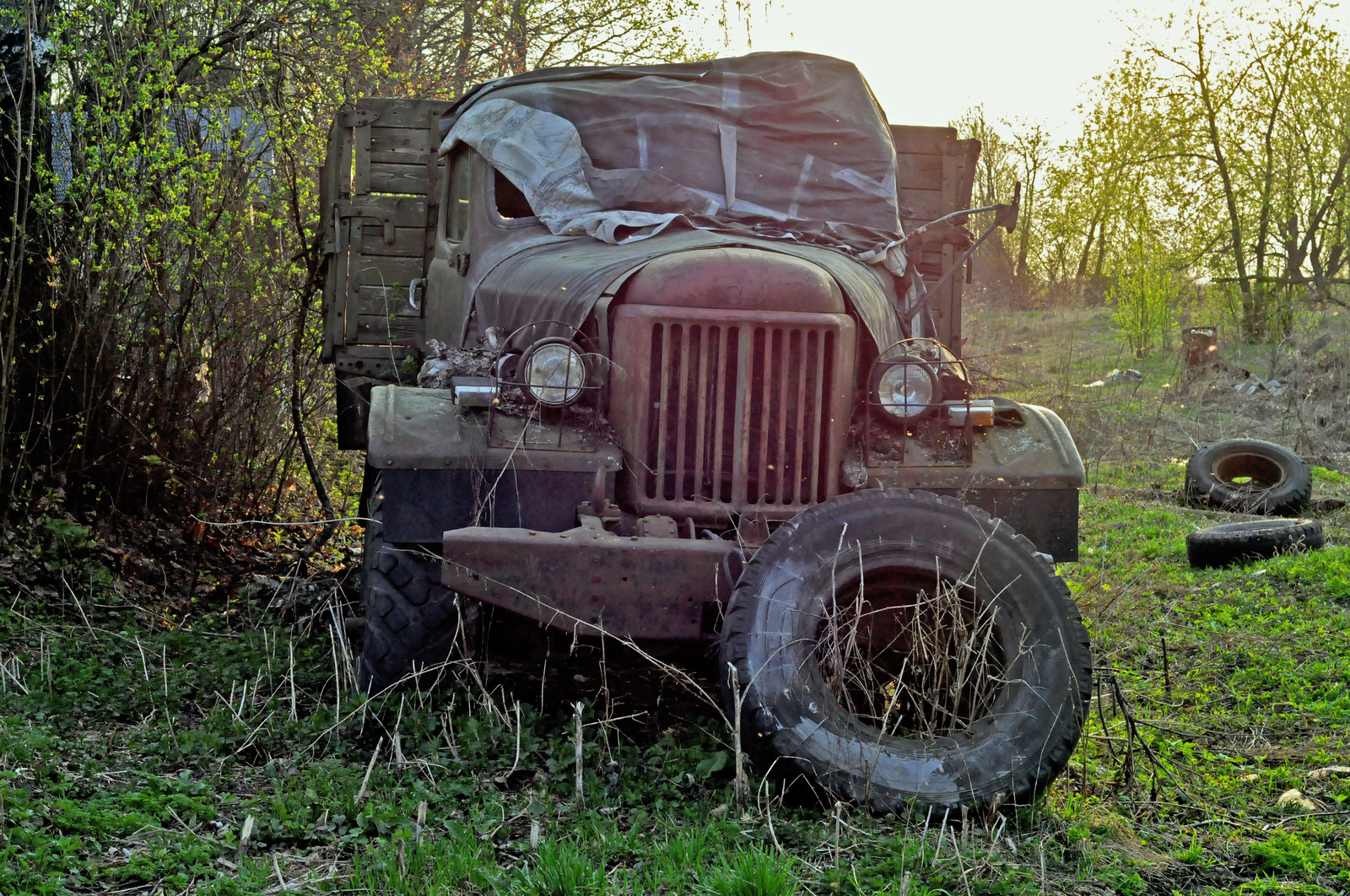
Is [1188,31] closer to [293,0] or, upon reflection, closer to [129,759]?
[293,0]

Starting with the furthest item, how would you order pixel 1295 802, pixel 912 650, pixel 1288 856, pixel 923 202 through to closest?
pixel 923 202 → pixel 1295 802 → pixel 912 650 → pixel 1288 856

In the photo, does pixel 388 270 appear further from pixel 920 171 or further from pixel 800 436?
pixel 800 436

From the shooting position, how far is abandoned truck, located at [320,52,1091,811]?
11.4 feet

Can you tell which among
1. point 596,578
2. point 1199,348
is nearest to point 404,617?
point 596,578

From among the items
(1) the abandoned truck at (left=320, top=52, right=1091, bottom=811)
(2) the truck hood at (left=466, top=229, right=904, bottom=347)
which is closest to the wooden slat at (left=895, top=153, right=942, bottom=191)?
(1) the abandoned truck at (left=320, top=52, right=1091, bottom=811)

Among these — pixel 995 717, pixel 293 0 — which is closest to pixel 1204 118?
pixel 293 0

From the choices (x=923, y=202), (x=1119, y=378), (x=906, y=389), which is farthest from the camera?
(x=1119, y=378)

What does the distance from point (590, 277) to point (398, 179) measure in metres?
3.10

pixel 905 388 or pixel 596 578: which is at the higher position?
pixel 905 388

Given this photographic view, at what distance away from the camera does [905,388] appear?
429cm

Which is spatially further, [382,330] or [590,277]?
[382,330]

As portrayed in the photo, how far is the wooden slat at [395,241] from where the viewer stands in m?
6.96

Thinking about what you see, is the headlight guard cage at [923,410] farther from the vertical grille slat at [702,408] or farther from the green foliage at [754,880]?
the green foliage at [754,880]

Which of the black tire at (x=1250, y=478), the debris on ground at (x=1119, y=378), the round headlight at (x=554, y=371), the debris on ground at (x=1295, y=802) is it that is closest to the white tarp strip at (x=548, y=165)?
the round headlight at (x=554, y=371)
